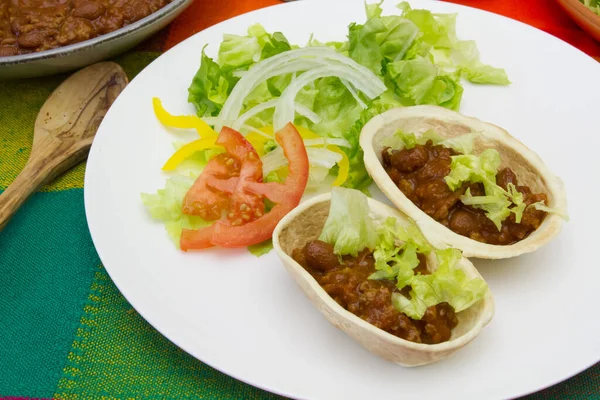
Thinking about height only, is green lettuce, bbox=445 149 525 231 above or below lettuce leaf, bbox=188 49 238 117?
above

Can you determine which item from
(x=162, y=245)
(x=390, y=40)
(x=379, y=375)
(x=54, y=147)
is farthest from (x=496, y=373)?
(x=54, y=147)

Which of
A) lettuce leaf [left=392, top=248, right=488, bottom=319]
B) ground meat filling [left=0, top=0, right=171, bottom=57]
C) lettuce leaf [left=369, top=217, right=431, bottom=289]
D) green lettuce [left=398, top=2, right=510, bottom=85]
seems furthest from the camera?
ground meat filling [left=0, top=0, right=171, bottom=57]

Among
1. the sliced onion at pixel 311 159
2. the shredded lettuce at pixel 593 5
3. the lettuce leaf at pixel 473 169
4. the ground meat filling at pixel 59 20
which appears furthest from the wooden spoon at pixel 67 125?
the shredded lettuce at pixel 593 5

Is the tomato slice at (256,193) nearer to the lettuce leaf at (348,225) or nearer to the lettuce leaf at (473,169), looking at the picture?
the lettuce leaf at (348,225)

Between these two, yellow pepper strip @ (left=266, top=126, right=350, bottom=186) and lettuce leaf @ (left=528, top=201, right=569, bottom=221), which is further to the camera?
yellow pepper strip @ (left=266, top=126, right=350, bottom=186)

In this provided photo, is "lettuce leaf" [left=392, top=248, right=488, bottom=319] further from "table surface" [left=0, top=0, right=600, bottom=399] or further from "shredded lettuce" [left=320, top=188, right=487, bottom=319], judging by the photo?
"table surface" [left=0, top=0, right=600, bottom=399]

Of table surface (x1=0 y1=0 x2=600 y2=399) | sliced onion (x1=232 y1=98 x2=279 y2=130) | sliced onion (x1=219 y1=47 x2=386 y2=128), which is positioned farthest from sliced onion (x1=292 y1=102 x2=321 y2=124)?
table surface (x1=0 y1=0 x2=600 y2=399)

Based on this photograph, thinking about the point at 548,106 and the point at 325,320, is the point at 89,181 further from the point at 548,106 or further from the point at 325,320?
the point at 548,106

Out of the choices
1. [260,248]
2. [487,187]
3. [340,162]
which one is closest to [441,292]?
[487,187]
